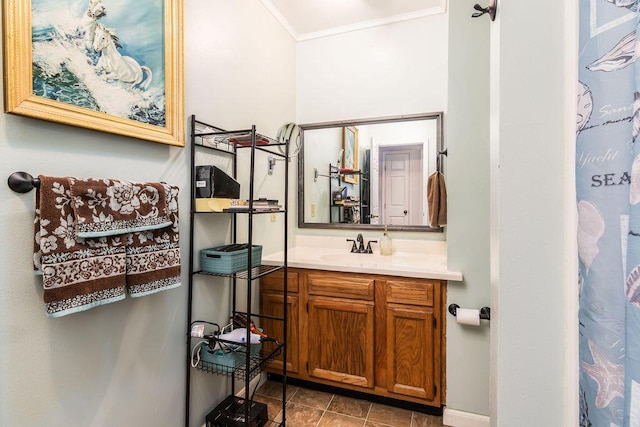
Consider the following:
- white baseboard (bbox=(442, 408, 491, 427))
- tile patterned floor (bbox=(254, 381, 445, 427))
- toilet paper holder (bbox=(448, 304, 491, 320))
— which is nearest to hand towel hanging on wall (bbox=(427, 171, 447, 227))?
toilet paper holder (bbox=(448, 304, 491, 320))

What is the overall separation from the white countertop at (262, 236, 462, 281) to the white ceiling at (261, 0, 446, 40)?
68.2 inches

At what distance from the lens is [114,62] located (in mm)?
1176

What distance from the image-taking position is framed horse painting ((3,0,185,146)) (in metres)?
0.92

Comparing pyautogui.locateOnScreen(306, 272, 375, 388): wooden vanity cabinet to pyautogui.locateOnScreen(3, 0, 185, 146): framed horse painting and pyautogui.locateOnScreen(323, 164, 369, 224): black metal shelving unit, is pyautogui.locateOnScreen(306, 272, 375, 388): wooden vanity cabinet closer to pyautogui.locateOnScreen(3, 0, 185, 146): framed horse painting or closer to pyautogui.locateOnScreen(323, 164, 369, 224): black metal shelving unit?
pyautogui.locateOnScreen(323, 164, 369, 224): black metal shelving unit

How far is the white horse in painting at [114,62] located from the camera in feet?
3.69

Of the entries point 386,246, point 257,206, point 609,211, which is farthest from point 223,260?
point 609,211

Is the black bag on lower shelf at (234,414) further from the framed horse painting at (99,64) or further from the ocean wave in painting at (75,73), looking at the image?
the ocean wave in painting at (75,73)

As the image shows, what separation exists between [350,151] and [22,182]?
6.84 ft

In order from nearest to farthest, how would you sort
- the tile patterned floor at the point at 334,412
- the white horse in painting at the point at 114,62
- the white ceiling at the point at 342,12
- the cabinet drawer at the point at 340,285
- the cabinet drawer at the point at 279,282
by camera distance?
the white horse in painting at the point at 114,62 → the tile patterned floor at the point at 334,412 → the cabinet drawer at the point at 340,285 → the cabinet drawer at the point at 279,282 → the white ceiling at the point at 342,12

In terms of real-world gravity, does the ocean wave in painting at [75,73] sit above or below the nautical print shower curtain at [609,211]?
above

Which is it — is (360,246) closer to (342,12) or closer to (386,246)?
(386,246)

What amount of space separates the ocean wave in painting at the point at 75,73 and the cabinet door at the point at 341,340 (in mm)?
1495

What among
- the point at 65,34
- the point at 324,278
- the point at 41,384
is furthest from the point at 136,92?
the point at 324,278

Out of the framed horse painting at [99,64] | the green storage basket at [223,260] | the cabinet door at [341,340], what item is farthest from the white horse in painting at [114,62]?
the cabinet door at [341,340]
